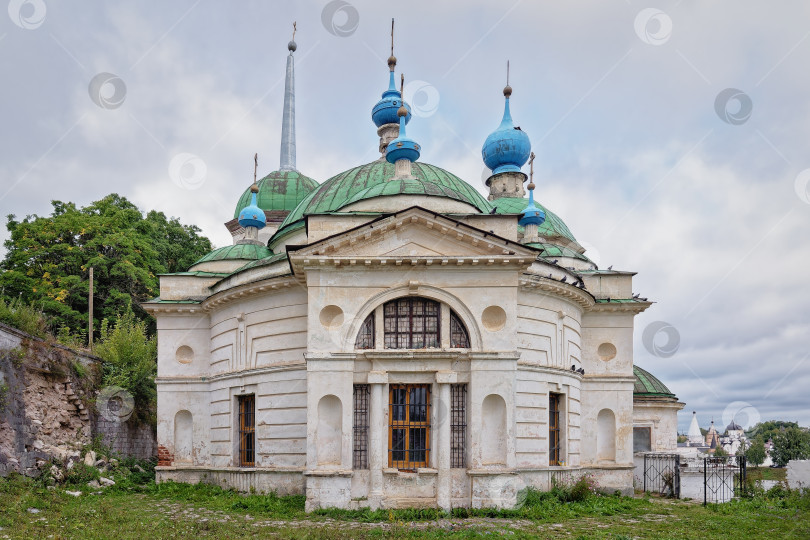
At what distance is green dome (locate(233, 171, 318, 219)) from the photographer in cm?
3859

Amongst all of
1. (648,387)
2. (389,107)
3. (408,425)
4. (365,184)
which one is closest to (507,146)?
(389,107)

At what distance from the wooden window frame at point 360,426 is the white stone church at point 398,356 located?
4cm

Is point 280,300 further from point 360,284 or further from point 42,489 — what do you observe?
point 42,489

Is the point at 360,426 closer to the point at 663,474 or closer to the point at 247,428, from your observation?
the point at 247,428

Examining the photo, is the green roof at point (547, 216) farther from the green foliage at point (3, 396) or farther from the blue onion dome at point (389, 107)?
the green foliage at point (3, 396)

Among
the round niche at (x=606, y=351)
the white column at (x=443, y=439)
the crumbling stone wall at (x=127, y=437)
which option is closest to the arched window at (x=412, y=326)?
the white column at (x=443, y=439)

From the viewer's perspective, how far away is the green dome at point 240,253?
2856cm

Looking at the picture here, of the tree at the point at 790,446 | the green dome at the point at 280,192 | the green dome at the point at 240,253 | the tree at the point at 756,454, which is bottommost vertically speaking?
the tree at the point at 756,454

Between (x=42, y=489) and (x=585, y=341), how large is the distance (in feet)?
62.6

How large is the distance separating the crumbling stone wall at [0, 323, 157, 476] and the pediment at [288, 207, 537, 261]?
9994mm

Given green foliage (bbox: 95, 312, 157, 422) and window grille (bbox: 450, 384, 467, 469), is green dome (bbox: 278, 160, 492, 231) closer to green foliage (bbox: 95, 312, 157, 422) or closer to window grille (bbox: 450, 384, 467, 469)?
window grille (bbox: 450, 384, 467, 469)

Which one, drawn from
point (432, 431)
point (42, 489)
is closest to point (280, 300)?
point (432, 431)

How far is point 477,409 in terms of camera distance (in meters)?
19.0

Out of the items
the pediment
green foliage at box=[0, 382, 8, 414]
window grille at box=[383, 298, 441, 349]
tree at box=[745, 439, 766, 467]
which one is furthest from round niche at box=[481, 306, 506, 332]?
tree at box=[745, 439, 766, 467]
